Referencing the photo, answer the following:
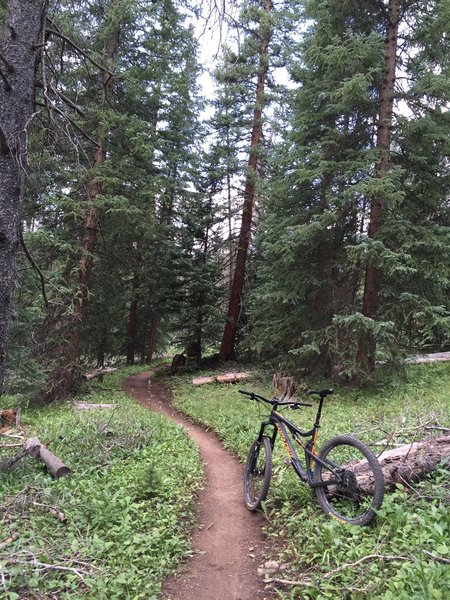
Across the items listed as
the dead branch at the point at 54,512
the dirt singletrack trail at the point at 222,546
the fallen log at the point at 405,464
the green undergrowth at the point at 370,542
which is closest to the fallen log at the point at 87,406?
the dirt singletrack trail at the point at 222,546

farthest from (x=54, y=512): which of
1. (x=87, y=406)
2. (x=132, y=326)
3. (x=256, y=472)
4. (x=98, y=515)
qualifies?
(x=132, y=326)

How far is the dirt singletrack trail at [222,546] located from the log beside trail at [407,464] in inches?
51.9

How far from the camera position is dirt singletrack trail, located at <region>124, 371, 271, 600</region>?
3592mm

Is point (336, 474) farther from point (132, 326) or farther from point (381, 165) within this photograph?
point (132, 326)

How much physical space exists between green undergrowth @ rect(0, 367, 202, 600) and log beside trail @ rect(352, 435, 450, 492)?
1.97 meters

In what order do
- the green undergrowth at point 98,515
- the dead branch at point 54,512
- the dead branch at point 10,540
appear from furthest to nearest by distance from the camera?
the dead branch at point 54,512, the dead branch at point 10,540, the green undergrowth at point 98,515

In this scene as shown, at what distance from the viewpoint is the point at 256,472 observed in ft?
17.7

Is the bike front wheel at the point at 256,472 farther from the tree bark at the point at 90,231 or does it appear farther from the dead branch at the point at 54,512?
the tree bark at the point at 90,231

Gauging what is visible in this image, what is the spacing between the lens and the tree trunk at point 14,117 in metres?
3.76

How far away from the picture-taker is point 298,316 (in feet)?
39.2

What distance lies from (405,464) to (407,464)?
0.7 inches

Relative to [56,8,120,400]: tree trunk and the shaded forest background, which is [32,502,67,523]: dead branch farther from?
[56,8,120,400]: tree trunk

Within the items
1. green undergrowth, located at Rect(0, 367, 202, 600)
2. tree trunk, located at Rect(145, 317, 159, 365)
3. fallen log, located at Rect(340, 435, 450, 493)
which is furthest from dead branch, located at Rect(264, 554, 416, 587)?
tree trunk, located at Rect(145, 317, 159, 365)

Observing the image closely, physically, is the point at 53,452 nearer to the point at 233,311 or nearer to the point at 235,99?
the point at 233,311
